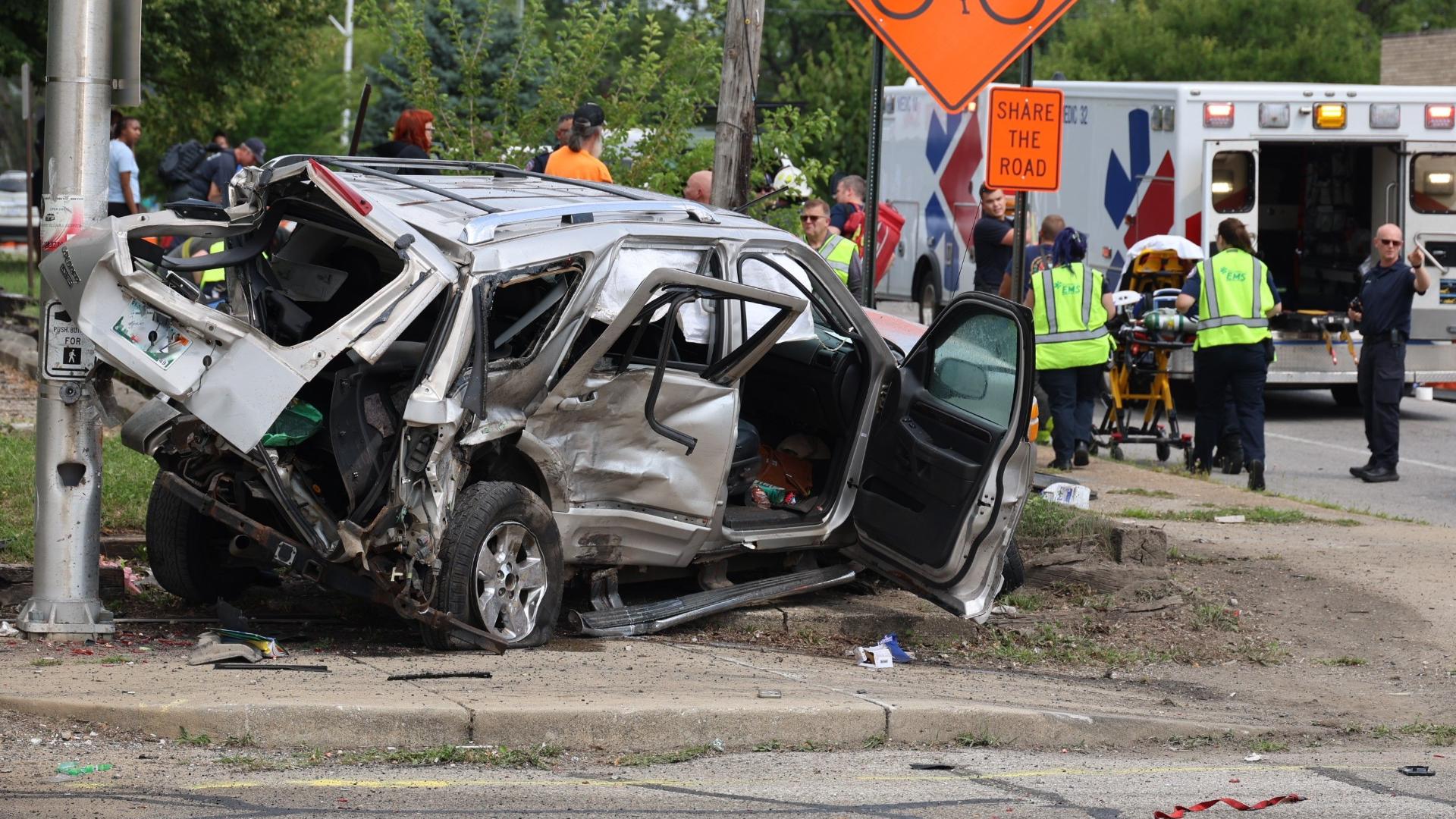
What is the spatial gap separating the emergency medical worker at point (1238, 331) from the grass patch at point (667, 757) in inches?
315

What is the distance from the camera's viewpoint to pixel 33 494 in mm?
9305

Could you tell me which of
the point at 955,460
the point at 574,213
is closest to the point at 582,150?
the point at 574,213

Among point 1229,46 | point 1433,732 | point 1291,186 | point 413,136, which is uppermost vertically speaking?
point 1229,46

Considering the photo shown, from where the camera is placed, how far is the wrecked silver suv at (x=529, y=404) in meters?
6.61

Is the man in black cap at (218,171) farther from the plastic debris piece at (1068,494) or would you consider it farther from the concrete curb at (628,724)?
the concrete curb at (628,724)

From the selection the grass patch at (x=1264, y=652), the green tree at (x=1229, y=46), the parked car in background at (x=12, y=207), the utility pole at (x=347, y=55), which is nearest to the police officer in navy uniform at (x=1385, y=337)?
the grass patch at (x=1264, y=652)

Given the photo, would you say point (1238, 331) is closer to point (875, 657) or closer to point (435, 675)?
point (875, 657)

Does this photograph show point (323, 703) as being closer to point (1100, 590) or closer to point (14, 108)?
point (1100, 590)

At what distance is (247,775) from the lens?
5539mm

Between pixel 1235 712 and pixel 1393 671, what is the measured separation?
1.18m

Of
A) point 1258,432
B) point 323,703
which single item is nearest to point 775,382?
point 323,703

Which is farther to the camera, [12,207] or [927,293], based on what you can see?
[12,207]

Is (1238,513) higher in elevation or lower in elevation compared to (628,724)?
higher

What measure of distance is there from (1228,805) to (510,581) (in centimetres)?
281
